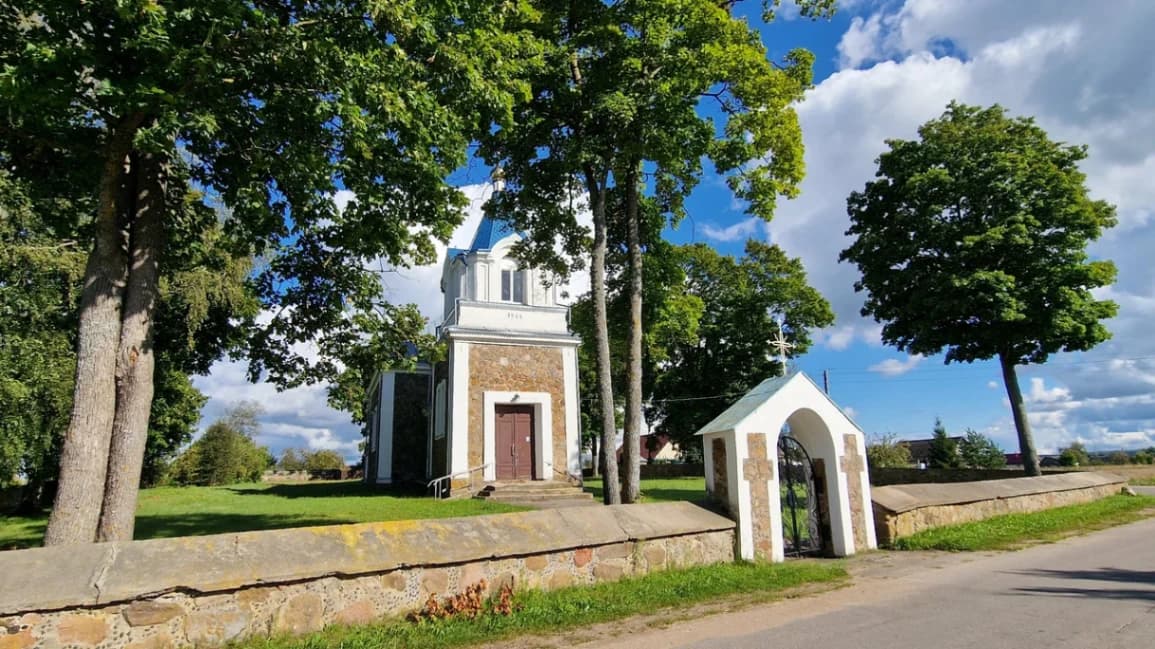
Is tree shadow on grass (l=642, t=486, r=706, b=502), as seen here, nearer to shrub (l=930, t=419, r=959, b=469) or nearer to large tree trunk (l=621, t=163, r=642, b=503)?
large tree trunk (l=621, t=163, r=642, b=503)

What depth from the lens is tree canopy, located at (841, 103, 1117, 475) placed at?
20.2 metres

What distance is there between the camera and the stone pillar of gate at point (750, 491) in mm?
8391

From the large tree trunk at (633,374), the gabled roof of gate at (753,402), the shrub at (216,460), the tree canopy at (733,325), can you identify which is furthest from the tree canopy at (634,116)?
the shrub at (216,460)

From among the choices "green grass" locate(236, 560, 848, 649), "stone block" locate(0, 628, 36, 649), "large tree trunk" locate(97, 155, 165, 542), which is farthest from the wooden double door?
"stone block" locate(0, 628, 36, 649)

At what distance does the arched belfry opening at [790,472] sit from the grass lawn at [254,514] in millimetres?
5603

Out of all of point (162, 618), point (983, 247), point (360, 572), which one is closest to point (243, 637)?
point (162, 618)

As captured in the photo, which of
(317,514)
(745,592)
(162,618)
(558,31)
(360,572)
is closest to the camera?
(162,618)

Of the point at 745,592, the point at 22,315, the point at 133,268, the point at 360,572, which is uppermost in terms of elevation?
the point at 22,315

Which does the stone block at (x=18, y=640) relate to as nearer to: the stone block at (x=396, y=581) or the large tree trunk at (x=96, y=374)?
the large tree trunk at (x=96, y=374)

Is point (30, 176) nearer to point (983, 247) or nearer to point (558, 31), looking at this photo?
point (558, 31)

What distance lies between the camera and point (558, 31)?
11258mm

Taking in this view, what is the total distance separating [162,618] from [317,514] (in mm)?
8630

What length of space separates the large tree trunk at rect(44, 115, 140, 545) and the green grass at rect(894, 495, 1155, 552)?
1064cm

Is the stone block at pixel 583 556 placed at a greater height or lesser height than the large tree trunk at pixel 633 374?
lesser
